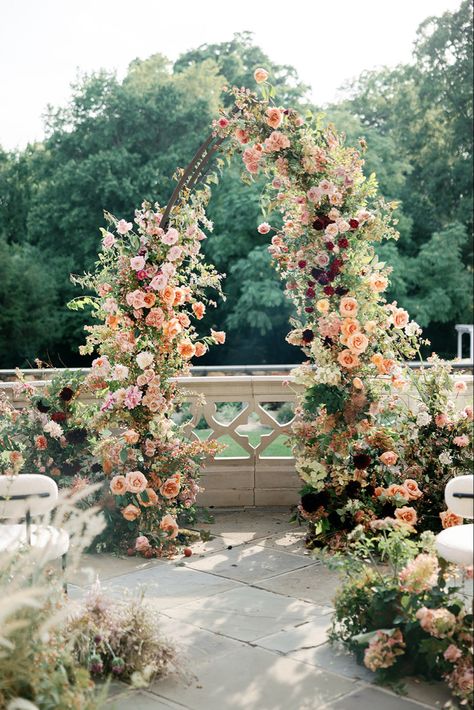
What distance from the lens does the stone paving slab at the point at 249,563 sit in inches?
205

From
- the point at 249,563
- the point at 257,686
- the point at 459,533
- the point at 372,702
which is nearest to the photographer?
the point at 372,702

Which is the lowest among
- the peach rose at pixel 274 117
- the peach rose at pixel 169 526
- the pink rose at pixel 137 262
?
the peach rose at pixel 169 526

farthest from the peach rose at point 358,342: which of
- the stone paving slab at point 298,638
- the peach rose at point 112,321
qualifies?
the stone paving slab at point 298,638

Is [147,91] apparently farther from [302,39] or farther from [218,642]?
[218,642]

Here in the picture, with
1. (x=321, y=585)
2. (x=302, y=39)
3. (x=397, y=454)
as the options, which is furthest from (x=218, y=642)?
(x=302, y=39)

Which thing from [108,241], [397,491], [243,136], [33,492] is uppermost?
[243,136]

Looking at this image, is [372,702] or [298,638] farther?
[298,638]

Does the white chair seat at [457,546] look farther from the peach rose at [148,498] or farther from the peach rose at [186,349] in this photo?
the peach rose at [186,349]

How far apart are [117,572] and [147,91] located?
70.8 ft

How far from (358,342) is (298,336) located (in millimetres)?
504

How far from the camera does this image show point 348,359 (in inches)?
219

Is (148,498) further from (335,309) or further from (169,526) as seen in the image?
(335,309)

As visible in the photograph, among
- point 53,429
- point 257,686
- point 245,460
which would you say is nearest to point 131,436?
point 53,429

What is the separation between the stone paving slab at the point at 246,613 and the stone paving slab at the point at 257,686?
13.0 inches
